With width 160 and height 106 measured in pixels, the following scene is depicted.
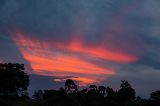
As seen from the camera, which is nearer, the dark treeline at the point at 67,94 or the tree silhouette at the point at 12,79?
the dark treeline at the point at 67,94

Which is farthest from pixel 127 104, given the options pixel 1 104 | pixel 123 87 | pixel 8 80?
pixel 8 80

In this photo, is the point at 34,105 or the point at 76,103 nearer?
the point at 76,103

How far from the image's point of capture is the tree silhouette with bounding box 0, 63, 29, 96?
397 feet

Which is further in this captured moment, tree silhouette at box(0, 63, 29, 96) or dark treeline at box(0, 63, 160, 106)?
tree silhouette at box(0, 63, 29, 96)

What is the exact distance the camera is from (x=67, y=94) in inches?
4080

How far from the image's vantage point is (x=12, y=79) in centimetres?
12169

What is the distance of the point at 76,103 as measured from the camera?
303 ft

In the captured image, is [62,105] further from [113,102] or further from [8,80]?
[8,80]

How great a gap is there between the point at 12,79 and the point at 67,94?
2677 cm

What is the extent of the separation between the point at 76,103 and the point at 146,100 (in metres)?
26.0

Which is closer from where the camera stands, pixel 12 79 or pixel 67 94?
pixel 67 94

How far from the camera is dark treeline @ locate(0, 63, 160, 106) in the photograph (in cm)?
9688

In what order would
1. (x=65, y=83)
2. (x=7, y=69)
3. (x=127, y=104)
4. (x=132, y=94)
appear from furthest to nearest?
(x=7, y=69), (x=65, y=83), (x=132, y=94), (x=127, y=104)

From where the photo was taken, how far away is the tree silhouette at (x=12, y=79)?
12105 cm
